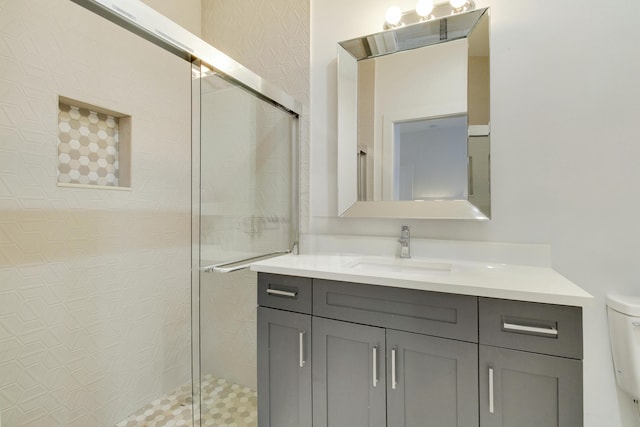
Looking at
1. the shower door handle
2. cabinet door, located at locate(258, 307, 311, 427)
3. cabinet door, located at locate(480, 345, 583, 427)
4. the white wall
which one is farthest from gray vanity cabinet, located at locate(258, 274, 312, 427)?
the white wall

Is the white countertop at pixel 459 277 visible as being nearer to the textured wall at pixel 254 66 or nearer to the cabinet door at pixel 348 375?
the cabinet door at pixel 348 375

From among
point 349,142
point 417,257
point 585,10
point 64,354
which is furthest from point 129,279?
point 585,10

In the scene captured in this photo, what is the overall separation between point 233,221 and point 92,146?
0.95 meters

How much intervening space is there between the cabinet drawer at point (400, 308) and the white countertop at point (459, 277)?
4 cm

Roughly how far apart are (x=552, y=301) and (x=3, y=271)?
2048 millimetres

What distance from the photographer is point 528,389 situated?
0.94 m

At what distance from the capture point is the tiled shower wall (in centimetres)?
129

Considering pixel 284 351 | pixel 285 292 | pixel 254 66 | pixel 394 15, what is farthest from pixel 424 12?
pixel 284 351

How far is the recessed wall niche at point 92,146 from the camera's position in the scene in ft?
5.02

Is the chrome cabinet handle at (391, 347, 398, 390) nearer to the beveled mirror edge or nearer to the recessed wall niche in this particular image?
the beveled mirror edge

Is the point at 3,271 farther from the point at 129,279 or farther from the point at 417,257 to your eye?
the point at 417,257

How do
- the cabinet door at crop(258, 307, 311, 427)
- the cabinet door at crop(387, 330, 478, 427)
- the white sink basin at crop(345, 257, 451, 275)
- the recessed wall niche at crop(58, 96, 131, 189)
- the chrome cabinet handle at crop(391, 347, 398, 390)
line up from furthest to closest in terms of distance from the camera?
1. the recessed wall niche at crop(58, 96, 131, 189)
2. the white sink basin at crop(345, 257, 451, 275)
3. the cabinet door at crop(258, 307, 311, 427)
4. the chrome cabinet handle at crop(391, 347, 398, 390)
5. the cabinet door at crop(387, 330, 478, 427)

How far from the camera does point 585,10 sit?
49.8 inches

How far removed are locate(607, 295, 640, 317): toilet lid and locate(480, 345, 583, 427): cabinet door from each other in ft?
1.41
